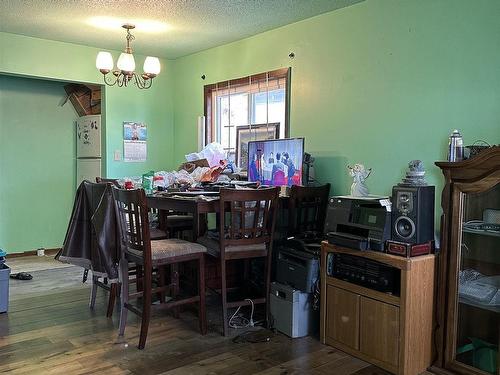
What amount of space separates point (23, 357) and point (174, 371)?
880 mm

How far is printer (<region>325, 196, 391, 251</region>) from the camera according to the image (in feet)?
8.24

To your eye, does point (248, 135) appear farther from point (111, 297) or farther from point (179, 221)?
point (111, 297)

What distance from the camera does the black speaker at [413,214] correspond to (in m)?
2.40

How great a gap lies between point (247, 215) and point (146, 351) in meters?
1.06

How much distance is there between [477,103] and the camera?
2684 mm

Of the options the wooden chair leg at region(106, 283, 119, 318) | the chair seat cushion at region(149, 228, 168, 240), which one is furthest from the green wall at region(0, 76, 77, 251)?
the wooden chair leg at region(106, 283, 119, 318)

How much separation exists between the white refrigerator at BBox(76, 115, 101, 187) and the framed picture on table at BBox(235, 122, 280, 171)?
170cm

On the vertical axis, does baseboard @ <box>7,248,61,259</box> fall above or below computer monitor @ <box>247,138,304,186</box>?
below

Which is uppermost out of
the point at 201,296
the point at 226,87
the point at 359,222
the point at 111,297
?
the point at 226,87

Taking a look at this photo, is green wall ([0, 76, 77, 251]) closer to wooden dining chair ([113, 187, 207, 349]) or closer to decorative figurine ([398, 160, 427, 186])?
wooden dining chair ([113, 187, 207, 349])

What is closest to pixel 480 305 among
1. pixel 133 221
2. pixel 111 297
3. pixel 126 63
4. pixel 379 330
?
pixel 379 330

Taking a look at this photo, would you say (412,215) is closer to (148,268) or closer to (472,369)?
(472,369)

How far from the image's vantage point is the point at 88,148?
210 inches

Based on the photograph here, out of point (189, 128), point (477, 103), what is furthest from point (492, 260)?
point (189, 128)
